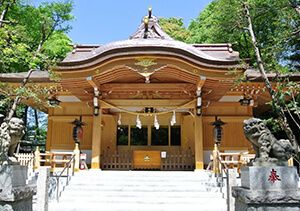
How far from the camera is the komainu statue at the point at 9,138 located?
4.82 metres

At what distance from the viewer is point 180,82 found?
12.0m

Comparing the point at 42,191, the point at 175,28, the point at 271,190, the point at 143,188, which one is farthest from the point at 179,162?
the point at 175,28

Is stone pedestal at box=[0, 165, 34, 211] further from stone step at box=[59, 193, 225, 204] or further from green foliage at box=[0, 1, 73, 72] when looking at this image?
green foliage at box=[0, 1, 73, 72]

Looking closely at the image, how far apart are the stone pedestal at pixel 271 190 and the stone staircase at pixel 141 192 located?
3.46 meters

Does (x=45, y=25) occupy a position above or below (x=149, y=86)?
above

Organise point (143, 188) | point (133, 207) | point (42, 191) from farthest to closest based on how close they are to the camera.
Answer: point (143, 188)
point (133, 207)
point (42, 191)

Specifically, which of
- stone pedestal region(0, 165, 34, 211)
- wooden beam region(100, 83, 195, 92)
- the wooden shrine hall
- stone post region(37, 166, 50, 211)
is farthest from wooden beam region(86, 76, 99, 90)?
stone pedestal region(0, 165, 34, 211)

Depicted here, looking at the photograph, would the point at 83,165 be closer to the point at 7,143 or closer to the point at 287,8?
the point at 7,143

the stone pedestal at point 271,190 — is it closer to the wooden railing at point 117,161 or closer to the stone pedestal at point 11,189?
the stone pedestal at point 11,189

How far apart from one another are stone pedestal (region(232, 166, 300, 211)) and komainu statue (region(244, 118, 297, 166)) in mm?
139

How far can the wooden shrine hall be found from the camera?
10477mm

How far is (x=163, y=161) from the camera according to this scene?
534 inches

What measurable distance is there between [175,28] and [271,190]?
25.9 m

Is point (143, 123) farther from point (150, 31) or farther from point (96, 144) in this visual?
point (150, 31)
